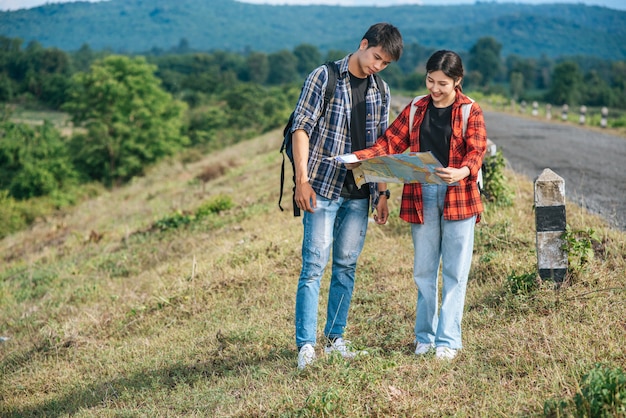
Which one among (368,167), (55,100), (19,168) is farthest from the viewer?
(55,100)

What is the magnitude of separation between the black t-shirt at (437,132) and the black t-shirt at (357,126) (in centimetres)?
42

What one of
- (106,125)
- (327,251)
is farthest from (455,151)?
(106,125)

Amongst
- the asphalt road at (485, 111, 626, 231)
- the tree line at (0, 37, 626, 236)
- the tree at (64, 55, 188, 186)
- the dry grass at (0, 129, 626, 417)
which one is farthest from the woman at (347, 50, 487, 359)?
the tree at (64, 55, 188, 186)

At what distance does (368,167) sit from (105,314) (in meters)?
4.54

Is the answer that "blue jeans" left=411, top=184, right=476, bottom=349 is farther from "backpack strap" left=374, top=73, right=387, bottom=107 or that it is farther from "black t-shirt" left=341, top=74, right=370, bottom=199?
"backpack strap" left=374, top=73, right=387, bottom=107

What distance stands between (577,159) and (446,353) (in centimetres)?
955

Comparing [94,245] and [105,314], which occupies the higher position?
[105,314]

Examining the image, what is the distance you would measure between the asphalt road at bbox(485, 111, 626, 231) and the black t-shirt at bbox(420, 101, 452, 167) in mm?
3626

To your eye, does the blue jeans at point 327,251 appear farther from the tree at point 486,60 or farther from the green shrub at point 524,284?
the tree at point 486,60

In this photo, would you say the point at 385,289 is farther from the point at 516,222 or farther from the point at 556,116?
the point at 556,116

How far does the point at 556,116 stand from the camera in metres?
24.5

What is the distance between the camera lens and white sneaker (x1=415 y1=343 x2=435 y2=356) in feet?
12.9

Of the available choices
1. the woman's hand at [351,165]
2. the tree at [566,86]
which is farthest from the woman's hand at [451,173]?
the tree at [566,86]

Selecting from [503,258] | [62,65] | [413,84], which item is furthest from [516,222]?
[413,84]
